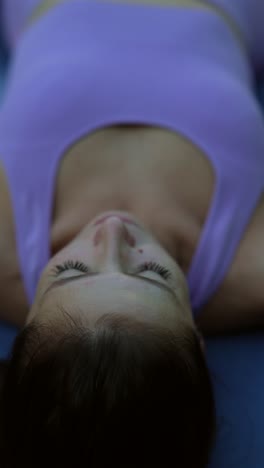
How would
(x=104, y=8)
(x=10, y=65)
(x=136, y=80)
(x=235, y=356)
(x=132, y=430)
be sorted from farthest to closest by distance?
(x=10, y=65) < (x=104, y=8) < (x=136, y=80) < (x=235, y=356) < (x=132, y=430)

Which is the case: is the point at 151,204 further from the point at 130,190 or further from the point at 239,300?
the point at 239,300

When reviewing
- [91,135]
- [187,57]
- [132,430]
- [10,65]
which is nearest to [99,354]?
[132,430]

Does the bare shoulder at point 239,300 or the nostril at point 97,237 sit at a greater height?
the nostril at point 97,237

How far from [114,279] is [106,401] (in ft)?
0.43

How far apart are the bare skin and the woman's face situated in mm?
97

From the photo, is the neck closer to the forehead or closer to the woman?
the woman

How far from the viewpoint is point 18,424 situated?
627mm

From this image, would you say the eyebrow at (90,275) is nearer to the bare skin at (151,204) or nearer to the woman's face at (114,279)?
the woman's face at (114,279)

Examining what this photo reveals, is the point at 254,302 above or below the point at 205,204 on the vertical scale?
below

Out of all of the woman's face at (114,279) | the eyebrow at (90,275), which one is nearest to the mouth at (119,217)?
the woman's face at (114,279)

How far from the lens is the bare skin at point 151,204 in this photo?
90 centimetres

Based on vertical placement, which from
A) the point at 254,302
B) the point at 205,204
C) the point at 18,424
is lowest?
the point at 18,424

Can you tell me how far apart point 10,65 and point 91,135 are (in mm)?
451

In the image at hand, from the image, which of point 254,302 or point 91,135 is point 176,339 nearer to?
point 254,302
